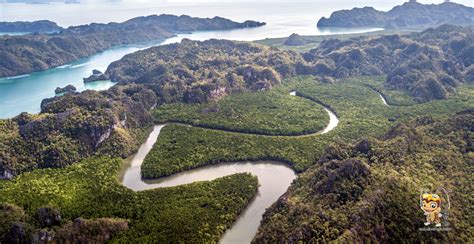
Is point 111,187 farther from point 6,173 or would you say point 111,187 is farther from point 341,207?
point 341,207

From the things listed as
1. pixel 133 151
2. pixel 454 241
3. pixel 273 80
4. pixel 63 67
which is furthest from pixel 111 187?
pixel 63 67

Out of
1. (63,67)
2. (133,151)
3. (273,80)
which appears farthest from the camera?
(63,67)

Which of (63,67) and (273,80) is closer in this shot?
(273,80)

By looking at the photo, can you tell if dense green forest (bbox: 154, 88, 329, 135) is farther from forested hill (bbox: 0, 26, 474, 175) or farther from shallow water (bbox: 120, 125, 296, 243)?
shallow water (bbox: 120, 125, 296, 243)

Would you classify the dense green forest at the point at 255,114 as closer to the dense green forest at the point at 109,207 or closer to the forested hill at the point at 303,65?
the forested hill at the point at 303,65

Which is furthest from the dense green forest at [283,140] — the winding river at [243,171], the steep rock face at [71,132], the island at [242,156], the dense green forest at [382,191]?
the dense green forest at [382,191]

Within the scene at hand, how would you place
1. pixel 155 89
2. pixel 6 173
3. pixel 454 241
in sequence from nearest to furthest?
pixel 454 241
pixel 6 173
pixel 155 89

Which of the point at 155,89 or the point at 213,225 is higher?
the point at 155,89
